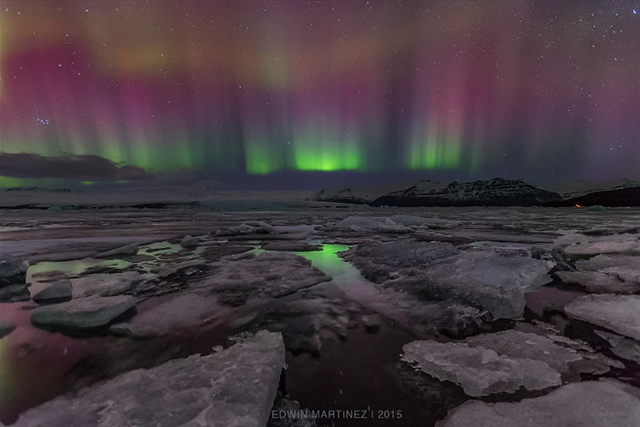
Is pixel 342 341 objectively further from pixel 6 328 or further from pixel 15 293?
pixel 15 293

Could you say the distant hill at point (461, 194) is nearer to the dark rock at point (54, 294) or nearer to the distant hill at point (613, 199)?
the distant hill at point (613, 199)

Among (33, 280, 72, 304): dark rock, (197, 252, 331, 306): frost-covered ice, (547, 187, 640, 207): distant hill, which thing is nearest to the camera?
(33, 280, 72, 304): dark rock

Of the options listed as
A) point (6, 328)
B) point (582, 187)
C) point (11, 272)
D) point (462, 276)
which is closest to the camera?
point (6, 328)

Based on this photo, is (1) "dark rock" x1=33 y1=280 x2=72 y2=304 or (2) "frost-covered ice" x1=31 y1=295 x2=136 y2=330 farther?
(1) "dark rock" x1=33 y1=280 x2=72 y2=304

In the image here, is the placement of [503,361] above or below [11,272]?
below

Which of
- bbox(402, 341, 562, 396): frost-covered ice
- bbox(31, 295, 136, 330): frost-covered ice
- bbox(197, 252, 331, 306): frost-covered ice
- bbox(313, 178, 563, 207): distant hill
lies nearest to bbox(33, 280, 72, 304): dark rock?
bbox(31, 295, 136, 330): frost-covered ice

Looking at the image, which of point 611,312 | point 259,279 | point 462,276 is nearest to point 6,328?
point 259,279

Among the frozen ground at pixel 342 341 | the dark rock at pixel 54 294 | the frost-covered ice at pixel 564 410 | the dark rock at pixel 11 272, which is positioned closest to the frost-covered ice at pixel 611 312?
the frozen ground at pixel 342 341

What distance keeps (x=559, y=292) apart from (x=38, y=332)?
5307 mm

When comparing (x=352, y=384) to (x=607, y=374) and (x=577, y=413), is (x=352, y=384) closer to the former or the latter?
(x=577, y=413)

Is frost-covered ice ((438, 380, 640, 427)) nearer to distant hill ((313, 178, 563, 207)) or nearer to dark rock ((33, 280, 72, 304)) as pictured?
dark rock ((33, 280, 72, 304))

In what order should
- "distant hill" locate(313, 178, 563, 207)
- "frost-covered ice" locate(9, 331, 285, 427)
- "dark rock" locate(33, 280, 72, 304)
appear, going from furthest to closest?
"distant hill" locate(313, 178, 563, 207), "dark rock" locate(33, 280, 72, 304), "frost-covered ice" locate(9, 331, 285, 427)

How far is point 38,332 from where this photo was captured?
231cm

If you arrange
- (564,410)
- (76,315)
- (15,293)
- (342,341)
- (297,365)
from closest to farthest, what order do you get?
(564,410) → (297,365) → (342,341) → (76,315) → (15,293)
